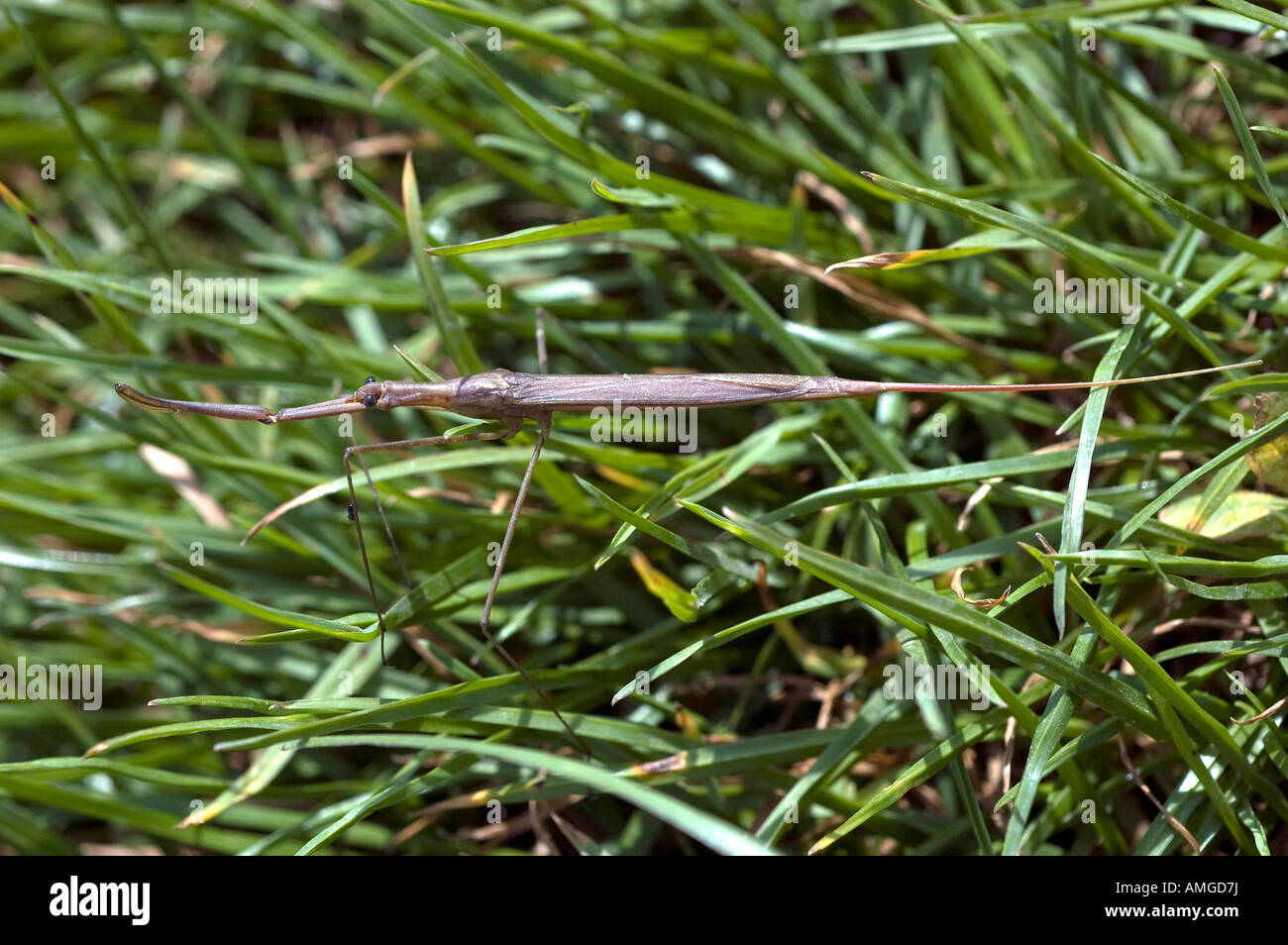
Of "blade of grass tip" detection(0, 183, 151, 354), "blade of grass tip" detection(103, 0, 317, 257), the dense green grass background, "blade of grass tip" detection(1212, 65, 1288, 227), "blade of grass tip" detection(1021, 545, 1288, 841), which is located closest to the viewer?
"blade of grass tip" detection(1021, 545, 1288, 841)

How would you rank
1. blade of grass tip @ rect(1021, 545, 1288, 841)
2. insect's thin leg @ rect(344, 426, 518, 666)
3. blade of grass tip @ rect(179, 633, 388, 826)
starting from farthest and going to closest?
1. blade of grass tip @ rect(179, 633, 388, 826)
2. insect's thin leg @ rect(344, 426, 518, 666)
3. blade of grass tip @ rect(1021, 545, 1288, 841)

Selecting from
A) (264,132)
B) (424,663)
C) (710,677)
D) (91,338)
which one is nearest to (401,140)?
(264,132)

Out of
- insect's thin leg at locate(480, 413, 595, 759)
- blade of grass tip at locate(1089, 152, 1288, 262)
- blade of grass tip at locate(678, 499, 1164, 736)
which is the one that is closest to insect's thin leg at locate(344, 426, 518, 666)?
insect's thin leg at locate(480, 413, 595, 759)

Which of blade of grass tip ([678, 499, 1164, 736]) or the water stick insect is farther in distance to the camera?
the water stick insect

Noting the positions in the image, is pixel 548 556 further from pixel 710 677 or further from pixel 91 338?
pixel 91 338

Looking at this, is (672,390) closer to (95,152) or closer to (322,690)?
(322,690)

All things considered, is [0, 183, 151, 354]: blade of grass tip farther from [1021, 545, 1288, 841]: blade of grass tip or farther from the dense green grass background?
[1021, 545, 1288, 841]: blade of grass tip

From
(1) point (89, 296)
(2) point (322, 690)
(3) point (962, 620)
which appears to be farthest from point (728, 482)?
(1) point (89, 296)
